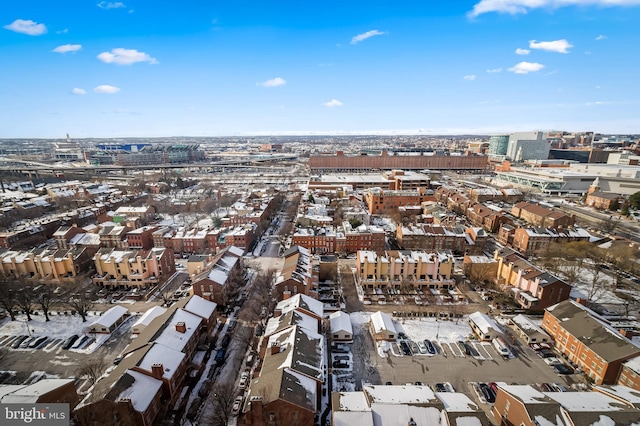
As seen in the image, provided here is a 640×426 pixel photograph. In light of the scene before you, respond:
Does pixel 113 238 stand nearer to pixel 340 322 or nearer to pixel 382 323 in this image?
pixel 340 322

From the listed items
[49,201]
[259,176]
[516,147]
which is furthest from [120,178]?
[516,147]

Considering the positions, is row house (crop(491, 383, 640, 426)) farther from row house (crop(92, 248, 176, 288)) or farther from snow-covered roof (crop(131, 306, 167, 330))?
row house (crop(92, 248, 176, 288))

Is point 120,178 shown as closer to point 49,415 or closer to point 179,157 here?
point 179,157

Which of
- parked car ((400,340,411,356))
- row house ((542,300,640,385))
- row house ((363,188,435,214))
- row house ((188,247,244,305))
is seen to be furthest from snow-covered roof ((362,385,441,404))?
row house ((363,188,435,214))

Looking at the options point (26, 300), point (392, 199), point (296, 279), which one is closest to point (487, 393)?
point (296, 279)

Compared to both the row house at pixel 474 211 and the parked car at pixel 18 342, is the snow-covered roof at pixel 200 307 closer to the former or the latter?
the parked car at pixel 18 342
